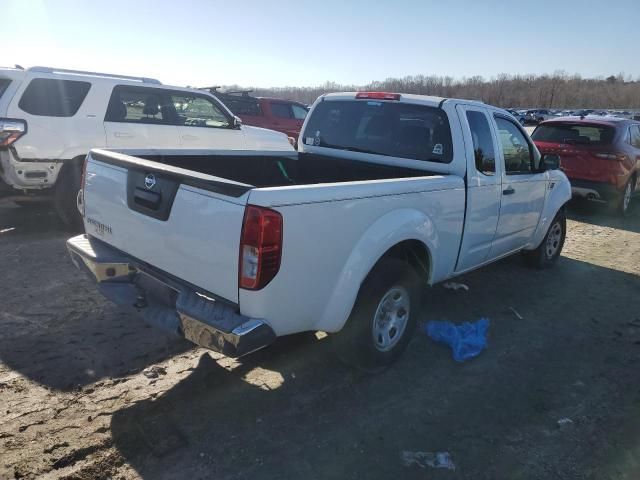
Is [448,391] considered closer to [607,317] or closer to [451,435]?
[451,435]

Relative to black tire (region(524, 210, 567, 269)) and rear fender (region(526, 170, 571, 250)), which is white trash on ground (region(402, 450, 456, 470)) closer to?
rear fender (region(526, 170, 571, 250))

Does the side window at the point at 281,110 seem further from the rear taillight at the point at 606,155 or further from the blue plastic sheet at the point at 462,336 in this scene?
the blue plastic sheet at the point at 462,336

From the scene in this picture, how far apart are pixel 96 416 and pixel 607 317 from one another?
461cm

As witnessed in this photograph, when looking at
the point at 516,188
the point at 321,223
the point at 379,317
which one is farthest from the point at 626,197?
the point at 321,223

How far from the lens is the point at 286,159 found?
4938 mm

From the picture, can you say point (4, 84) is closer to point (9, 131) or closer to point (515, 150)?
point (9, 131)

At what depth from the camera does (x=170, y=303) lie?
2.94 m

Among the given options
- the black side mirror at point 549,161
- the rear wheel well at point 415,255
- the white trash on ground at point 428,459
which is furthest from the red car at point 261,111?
the white trash on ground at point 428,459

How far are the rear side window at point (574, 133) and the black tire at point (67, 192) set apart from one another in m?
7.61

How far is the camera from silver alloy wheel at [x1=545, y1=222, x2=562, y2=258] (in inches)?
242

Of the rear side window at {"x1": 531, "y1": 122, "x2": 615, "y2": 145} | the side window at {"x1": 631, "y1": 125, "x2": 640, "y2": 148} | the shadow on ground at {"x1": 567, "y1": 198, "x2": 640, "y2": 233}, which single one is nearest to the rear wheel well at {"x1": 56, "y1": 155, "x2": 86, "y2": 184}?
the rear side window at {"x1": 531, "y1": 122, "x2": 615, "y2": 145}

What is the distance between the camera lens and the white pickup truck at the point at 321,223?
8.43ft

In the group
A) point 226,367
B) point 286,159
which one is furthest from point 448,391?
point 286,159

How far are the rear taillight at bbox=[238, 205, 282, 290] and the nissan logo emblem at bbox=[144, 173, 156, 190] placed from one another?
2.62 feet
